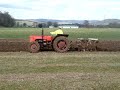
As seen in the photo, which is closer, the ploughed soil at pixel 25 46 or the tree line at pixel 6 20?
the ploughed soil at pixel 25 46

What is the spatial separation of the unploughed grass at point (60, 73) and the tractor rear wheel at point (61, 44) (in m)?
3.73

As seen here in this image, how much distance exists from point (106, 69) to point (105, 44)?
410 inches

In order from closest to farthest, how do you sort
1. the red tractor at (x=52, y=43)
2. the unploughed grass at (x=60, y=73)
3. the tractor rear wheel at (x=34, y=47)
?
the unploughed grass at (x=60, y=73), the tractor rear wheel at (x=34, y=47), the red tractor at (x=52, y=43)

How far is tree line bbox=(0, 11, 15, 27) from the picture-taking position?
135 m

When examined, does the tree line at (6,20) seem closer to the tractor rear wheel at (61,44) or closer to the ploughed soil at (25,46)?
the ploughed soil at (25,46)

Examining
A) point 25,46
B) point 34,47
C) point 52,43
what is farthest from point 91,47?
point 25,46

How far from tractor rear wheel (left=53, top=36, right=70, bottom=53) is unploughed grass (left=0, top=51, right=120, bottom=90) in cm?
373

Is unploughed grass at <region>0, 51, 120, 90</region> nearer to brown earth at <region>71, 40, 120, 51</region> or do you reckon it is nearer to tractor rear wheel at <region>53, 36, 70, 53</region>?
tractor rear wheel at <region>53, 36, 70, 53</region>

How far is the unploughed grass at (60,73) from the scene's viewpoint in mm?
11734

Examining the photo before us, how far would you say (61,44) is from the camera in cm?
2366

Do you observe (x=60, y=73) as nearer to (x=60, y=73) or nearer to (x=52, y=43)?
(x=60, y=73)

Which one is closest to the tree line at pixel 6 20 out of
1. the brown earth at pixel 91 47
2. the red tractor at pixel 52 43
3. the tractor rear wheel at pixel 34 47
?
the brown earth at pixel 91 47

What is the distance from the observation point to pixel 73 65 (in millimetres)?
16891

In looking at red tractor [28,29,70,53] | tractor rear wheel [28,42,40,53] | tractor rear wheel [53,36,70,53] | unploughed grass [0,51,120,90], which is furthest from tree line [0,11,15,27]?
unploughed grass [0,51,120,90]
